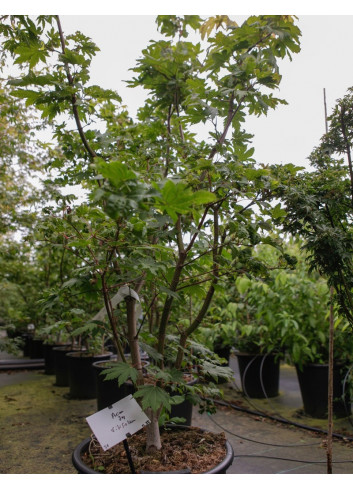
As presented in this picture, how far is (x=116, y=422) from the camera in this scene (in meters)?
1.49

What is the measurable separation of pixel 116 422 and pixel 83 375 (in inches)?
117

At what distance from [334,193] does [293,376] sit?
189 inches

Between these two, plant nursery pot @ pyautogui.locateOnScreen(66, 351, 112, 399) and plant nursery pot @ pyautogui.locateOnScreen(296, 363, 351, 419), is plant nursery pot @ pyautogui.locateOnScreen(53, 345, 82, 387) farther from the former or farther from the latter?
plant nursery pot @ pyautogui.locateOnScreen(296, 363, 351, 419)

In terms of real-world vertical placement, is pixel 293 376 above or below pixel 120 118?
below

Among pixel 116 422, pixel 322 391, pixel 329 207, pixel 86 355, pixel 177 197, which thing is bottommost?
pixel 322 391

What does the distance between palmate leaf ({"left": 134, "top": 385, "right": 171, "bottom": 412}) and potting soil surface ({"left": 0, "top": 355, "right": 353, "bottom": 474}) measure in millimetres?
1379

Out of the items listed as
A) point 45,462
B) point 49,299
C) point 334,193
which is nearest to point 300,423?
point 45,462

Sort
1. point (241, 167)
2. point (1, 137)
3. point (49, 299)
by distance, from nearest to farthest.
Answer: point (241, 167)
point (49, 299)
point (1, 137)

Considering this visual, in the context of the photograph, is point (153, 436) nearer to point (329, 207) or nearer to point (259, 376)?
point (329, 207)

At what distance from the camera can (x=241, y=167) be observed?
1.48m

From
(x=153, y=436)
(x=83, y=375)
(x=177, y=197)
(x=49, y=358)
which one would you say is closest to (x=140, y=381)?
(x=153, y=436)

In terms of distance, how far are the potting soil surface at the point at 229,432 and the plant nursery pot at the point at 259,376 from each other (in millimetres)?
105

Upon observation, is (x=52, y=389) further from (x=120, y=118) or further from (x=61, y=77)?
(x=61, y=77)

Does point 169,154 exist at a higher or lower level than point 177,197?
higher
